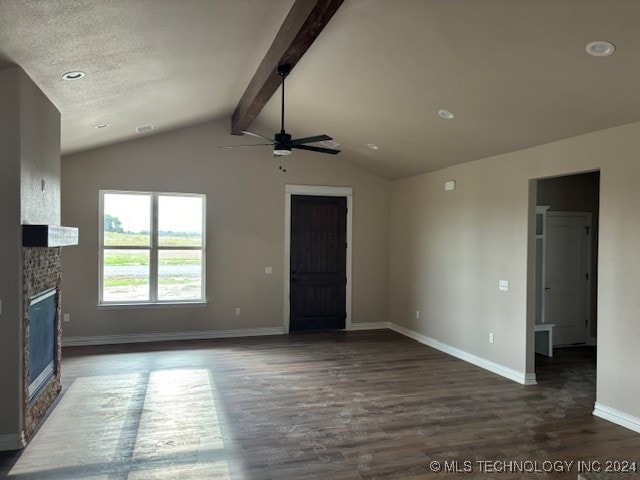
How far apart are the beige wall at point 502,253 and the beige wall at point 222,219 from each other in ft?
1.83

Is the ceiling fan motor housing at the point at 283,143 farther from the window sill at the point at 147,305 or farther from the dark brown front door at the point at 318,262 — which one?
the window sill at the point at 147,305

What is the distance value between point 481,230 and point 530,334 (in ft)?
4.66

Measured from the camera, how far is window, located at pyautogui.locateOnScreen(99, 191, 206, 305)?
6.70 m

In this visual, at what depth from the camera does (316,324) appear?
25.4 ft

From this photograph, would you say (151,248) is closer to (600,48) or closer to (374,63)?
(374,63)

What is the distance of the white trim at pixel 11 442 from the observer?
329 centimetres

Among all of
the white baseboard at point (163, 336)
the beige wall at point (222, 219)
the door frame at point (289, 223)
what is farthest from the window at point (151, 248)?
the door frame at point (289, 223)

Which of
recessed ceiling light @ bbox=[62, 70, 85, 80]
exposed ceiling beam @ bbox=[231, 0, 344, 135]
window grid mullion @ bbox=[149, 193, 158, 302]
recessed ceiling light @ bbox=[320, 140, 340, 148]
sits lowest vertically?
window grid mullion @ bbox=[149, 193, 158, 302]

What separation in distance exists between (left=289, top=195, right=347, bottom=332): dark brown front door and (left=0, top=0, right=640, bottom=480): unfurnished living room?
38 millimetres

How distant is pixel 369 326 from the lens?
8.02m

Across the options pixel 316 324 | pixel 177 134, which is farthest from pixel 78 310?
pixel 316 324

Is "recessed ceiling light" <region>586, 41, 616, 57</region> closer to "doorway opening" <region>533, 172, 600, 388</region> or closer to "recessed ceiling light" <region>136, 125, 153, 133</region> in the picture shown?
"doorway opening" <region>533, 172, 600, 388</region>

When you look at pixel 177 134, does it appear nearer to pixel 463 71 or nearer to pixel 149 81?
pixel 149 81

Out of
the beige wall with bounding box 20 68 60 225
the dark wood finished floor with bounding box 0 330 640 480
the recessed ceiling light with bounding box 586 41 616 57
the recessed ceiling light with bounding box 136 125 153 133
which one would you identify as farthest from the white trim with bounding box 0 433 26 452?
the recessed ceiling light with bounding box 586 41 616 57
